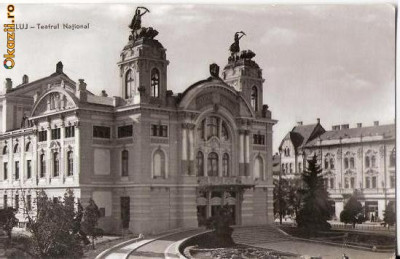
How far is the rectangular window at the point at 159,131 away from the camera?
17.9m

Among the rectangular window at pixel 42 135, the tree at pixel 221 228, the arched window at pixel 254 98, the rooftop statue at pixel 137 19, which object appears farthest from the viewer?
the arched window at pixel 254 98

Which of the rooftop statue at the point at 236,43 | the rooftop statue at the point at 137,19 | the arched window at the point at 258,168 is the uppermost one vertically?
the rooftop statue at the point at 137,19

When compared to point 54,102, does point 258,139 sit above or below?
below

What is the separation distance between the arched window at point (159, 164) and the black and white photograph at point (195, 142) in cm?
6

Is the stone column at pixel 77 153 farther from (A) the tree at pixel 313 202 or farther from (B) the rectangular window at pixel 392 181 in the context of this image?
(B) the rectangular window at pixel 392 181

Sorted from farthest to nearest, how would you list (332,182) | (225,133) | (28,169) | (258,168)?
(258,168) → (225,133) → (28,169) → (332,182)

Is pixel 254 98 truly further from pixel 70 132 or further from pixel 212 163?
pixel 70 132

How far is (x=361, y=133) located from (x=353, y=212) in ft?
7.08

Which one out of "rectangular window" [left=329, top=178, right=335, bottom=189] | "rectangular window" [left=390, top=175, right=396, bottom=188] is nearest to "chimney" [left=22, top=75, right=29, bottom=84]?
"rectangular window" [left=329, top=178, right=335, bottom=189]

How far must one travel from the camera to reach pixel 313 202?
17.4 metres

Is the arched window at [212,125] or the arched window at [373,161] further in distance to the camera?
the arched window at [212,125]

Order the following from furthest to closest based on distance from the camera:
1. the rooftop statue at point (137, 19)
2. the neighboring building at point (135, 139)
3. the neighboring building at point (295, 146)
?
1. the neighboring building at point (135, 139)
2. the neighboring building at point (295, 146)
3. the rooftop statue at point (137, 19)

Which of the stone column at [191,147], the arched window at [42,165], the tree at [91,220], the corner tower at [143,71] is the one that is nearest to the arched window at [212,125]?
the stone column at [191,147]

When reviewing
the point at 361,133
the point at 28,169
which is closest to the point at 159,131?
the point at 28,169
